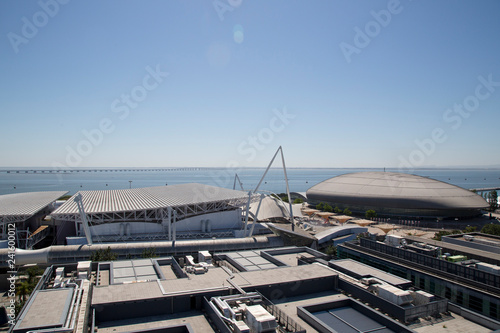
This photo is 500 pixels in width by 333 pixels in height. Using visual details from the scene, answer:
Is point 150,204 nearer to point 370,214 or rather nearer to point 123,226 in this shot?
point 123,226

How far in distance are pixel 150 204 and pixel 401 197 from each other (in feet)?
159

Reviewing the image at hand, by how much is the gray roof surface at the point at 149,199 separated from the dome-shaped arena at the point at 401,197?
108ft

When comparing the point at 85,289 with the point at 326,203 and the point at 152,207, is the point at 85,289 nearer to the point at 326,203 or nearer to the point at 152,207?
the point at 152,207

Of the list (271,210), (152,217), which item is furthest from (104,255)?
(271,210)

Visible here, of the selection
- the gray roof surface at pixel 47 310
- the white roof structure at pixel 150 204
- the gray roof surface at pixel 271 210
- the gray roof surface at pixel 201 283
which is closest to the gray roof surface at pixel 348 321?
the gray roof surface at pixel 201 283

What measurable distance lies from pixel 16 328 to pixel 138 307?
183 inches

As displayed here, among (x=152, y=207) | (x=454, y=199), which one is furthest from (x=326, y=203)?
(x=152, y=207)

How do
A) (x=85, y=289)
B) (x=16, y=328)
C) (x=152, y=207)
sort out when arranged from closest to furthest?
(x=16, y=328), (x=85, y=289), (x=152, y=207)

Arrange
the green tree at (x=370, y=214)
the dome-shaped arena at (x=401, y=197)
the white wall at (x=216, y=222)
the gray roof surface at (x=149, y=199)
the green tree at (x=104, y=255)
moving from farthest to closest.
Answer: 1. the green tree at (x=370, y=214)
2. the dome-shaped arena at (x=401, y=197)
3. the white wall at (x=216, y=222)
4. the gray roof surface at (x=149, y=199)
5. the green tree at (x=104, y=255)

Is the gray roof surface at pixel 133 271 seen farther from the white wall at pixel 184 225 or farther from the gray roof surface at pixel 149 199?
the white wall at pixel 184 225

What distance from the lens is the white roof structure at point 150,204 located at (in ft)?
125

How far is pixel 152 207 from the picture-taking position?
38562 mm

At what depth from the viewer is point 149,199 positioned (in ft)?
147

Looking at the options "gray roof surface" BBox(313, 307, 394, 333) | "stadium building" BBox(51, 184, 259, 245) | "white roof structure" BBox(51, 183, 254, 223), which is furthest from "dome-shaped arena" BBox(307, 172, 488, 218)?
"gray roof surface" BBox(313, 307, 394, 333)
